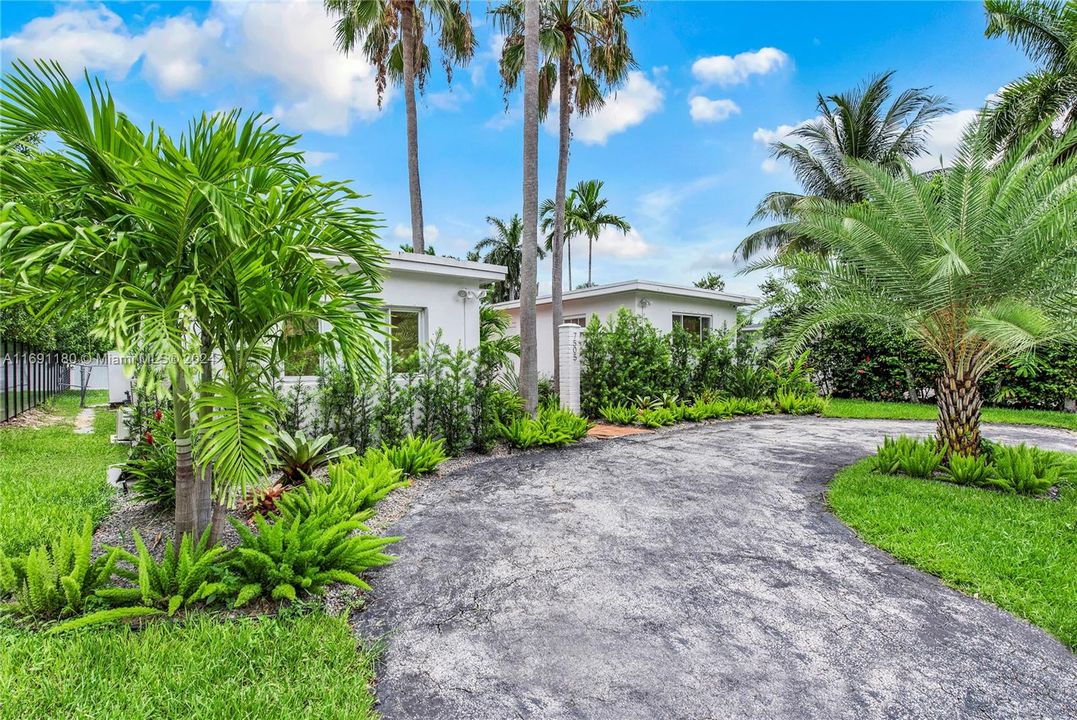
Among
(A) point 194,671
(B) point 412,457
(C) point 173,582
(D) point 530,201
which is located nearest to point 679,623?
(A) point 194,671

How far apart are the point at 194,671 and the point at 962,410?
299 inches

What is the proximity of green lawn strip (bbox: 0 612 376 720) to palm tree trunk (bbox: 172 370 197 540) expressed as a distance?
78cm

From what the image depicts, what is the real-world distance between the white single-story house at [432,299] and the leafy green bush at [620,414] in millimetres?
3222

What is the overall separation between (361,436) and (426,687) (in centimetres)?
493

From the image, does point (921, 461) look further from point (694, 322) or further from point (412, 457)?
point (694, 322)

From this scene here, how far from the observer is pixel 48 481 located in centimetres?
557

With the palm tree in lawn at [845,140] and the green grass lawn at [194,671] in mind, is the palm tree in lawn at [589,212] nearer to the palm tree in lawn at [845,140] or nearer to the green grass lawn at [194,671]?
the palm tree in lawn at [845,140]

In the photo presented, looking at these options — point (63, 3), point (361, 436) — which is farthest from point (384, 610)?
point (63, 3)

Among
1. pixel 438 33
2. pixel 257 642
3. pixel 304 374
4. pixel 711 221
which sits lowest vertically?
pixel 257 642

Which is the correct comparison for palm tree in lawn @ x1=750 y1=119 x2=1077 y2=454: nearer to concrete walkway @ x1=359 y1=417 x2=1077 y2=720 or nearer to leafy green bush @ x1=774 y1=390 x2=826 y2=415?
concrete walkway @ x1=359 y1=417 x2=1077 y2=720

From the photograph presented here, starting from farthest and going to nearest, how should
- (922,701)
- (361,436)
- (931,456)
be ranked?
(361,436), (931,456), (922,701)

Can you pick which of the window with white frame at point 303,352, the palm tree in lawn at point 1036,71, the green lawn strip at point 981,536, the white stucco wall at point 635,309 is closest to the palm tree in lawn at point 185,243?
the window with white frame at point 303,352

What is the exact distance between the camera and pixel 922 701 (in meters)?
2.42

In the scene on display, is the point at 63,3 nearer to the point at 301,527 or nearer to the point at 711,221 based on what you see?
the point at 301,527
